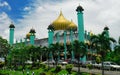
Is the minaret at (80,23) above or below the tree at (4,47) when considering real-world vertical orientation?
above

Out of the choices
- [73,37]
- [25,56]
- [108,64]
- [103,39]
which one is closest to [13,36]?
[73,37]

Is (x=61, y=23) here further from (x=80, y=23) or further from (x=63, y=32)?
(x=80, y=23)

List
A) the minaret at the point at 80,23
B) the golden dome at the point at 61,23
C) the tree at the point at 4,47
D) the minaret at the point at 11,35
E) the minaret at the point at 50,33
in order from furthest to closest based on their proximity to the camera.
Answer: the minaret at the point at 11,35 < the golden dome at the point at 61,23 < the minaret at the point at 50,33 < the tree at the point at 4,47 < the minaret at the point at 80,23

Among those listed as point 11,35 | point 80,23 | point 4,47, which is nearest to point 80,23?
point 80,23

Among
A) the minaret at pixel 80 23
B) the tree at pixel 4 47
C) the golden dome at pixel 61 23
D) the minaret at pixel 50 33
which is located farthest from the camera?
the golden dome at pixel 61 23

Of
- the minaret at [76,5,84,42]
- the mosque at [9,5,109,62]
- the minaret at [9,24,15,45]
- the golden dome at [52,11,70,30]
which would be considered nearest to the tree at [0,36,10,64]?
the mosque at [9,5,109,62]

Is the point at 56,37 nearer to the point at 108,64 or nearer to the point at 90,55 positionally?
the point at 90,55

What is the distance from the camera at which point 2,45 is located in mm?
76938

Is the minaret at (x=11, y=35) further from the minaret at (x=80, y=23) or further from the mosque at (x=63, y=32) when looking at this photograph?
the minaret at (x=80, y=23)

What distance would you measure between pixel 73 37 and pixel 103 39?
141 feet

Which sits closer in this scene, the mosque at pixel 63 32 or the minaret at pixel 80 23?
the minaret at pixel 80 23

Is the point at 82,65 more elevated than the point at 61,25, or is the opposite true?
the point at 61,25

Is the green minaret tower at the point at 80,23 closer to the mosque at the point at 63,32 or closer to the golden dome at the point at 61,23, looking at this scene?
the mosque at the point at 63,32

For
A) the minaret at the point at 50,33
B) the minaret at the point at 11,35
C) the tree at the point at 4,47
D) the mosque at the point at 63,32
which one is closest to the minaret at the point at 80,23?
the mosque at the point at 63,32
